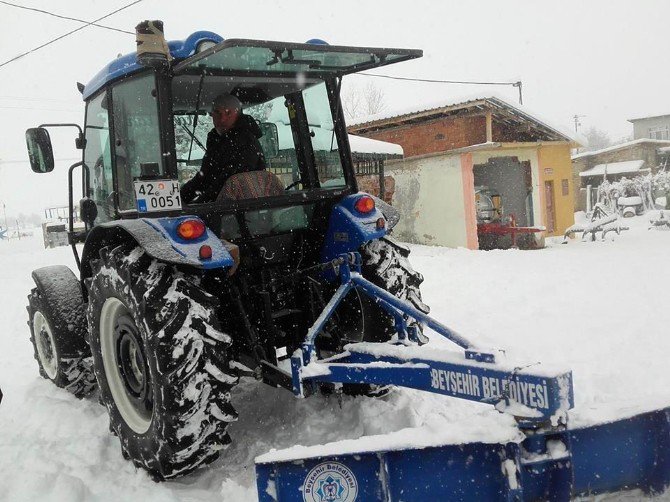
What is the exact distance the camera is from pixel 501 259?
1149cm

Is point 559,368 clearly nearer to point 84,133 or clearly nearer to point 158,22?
point 158,22

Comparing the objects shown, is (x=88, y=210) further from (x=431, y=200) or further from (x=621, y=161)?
(x=621, y=161)

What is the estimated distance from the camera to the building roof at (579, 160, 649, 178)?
32094 millimetres

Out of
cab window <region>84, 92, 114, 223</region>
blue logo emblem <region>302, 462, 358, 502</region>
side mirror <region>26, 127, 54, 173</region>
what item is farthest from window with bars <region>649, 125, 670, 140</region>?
blue logo emblem <region>302, 462, 358, 502</region>

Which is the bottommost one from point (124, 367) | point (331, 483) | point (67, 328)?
point (331, 483)

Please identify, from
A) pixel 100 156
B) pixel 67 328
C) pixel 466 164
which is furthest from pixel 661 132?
pixel 67 328

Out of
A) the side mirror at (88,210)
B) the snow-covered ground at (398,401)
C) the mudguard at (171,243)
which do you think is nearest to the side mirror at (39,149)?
the side mirror at (88,210)

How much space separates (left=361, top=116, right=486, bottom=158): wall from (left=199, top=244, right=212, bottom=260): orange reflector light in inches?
473

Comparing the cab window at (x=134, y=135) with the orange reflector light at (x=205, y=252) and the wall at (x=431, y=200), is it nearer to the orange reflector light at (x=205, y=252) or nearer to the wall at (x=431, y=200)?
the orange reflector light at (x=205, y=252)

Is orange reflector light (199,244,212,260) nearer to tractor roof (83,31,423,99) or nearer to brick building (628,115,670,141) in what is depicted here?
tractor roof (83,31,423,99)

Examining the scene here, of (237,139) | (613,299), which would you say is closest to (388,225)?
(237,139)

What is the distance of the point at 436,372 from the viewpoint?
7.76 feet

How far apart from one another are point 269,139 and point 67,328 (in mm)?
2012

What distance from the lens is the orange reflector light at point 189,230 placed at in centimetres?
283
